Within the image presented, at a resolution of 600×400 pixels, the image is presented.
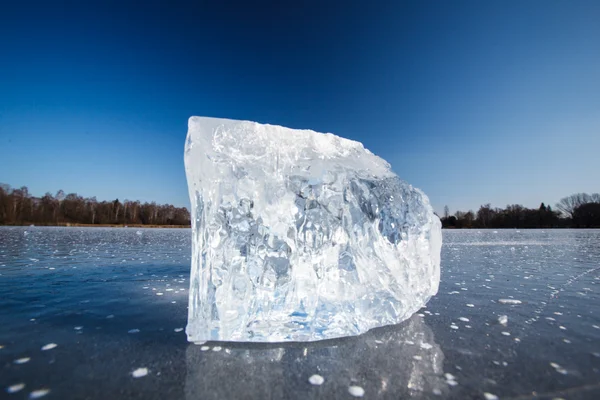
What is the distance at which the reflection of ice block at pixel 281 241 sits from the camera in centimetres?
358

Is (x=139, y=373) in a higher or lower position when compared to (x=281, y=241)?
lower

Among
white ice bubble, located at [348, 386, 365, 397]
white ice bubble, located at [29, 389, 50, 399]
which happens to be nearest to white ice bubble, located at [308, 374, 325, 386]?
white ice bubble, located at [348, 386, 365, 397]

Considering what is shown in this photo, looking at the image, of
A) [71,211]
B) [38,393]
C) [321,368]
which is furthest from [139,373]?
[71,211]

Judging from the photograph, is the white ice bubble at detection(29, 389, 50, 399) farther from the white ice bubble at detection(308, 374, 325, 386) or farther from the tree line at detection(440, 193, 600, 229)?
the tree line at detection(440, 193, 600, 229)

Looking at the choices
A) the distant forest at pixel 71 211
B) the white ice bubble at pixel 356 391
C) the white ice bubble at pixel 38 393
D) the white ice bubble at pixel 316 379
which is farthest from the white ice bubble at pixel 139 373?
the distant forest at pixel 71 211

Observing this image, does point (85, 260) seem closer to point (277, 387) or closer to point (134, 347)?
point (134, 347)

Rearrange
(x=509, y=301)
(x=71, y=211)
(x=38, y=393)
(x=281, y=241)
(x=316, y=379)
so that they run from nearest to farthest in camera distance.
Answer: (x=38, y=393), (x=316, y=379), (x=281, y=241), (x=509, y=301), (x=71, y=211)

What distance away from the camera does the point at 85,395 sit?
91.0 inches

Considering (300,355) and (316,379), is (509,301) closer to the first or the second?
(300,355)

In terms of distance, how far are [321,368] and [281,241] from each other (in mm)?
1485

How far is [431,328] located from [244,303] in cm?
246

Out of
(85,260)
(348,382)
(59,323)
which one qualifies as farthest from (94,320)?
(85,260)

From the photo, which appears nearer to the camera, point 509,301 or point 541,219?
point 509,301

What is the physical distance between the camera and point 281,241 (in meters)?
3.79
